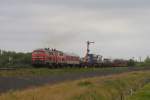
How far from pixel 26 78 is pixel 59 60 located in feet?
98.7

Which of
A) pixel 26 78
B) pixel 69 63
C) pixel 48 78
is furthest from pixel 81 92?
pixel 69 63

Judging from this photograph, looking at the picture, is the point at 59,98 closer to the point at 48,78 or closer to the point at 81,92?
the point at 81,92

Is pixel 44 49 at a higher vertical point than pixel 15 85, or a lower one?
higher

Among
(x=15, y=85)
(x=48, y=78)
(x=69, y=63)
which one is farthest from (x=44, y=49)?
(x=15, y=85)

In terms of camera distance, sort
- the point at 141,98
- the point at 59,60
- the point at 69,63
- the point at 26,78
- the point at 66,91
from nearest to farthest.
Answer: the point at 66,91, the point at 26,78, the point at 141,98, the point at 59,60, the point at 69,63

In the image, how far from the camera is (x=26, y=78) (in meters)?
31.1

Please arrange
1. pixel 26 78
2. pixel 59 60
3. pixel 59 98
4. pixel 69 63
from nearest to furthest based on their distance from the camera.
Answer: pixel 59 98 → pixel 26 78 → pixel 59 60 → pixel 69 63

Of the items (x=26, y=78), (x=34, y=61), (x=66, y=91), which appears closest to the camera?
(x=66, y=91)

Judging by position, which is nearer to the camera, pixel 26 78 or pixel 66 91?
pixel 66 91

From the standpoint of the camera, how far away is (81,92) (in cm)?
2916

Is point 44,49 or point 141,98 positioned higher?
point 44,49

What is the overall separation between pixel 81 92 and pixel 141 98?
710 cm

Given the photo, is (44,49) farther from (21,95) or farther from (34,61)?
(21,95)

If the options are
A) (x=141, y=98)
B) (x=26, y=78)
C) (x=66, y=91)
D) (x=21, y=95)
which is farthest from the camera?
(x=141, y=98)
